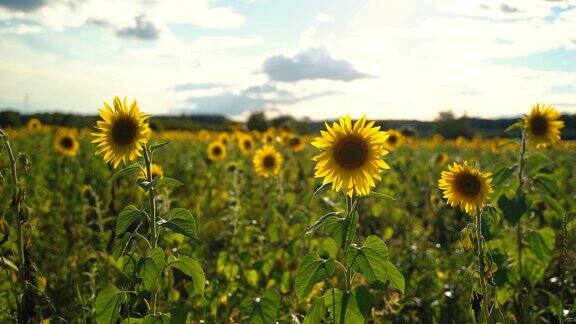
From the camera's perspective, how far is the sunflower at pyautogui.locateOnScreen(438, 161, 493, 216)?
9.29 feet

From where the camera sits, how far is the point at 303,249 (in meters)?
4.58

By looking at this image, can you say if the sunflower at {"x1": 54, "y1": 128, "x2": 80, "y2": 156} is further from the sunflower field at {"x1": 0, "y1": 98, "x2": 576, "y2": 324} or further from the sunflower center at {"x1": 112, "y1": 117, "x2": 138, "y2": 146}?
the sunflower center at {"x1": 112, "y1": 117, "x2": 138, "y2": 146}

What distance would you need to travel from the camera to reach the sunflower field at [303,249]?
224 cm

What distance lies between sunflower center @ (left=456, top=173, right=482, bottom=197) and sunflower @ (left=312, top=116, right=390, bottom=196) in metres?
0.52

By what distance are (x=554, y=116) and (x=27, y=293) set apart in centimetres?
384

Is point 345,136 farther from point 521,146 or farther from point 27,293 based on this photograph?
point 27,293

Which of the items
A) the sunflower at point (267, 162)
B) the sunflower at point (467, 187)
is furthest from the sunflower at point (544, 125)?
the sunflower at point (267, 162)

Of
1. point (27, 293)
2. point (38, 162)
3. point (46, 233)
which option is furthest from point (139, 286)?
point (38, 162)

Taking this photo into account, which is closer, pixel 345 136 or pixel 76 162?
pixel 345 136

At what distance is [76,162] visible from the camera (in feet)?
28.8

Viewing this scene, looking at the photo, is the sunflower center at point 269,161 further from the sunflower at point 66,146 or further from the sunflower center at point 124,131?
the sunflower center at point 124,131

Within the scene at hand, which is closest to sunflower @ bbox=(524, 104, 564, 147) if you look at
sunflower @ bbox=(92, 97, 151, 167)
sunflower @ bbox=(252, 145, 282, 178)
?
sunflower @ bbox=(252, 145, 282, 178)

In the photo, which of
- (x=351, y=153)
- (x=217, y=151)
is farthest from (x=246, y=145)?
(x=351, y=153)

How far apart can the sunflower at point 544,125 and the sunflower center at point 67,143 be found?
6.36 m
